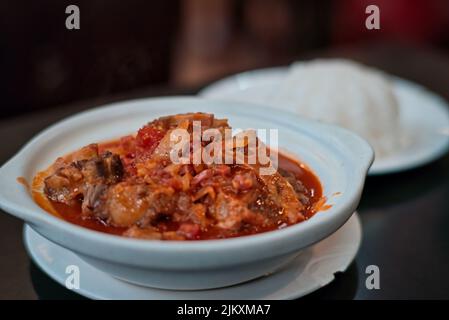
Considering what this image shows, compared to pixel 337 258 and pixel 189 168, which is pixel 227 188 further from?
pixel 337 258

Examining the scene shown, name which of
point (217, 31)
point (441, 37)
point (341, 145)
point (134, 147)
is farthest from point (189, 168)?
point (217, 31)

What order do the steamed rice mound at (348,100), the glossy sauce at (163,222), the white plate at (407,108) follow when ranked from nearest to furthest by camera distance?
the glossy sauce at (163,222)
the white plate at (407,108)
the steamed rice mound at (348,100)

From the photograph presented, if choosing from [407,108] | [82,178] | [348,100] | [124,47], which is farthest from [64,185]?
[124,47]

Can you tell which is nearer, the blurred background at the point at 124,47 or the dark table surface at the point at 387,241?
the dark table surface at the point at 387,241

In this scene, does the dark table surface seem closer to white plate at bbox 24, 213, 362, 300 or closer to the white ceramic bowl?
white plate at bbox 24, 213, 362, 300

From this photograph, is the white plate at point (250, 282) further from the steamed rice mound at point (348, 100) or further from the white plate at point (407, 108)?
the steamed rice mound at point (348, 100)

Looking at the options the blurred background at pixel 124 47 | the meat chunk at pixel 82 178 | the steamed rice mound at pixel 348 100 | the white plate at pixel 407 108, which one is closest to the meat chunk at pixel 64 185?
the meat chunk at pixel 82 178
